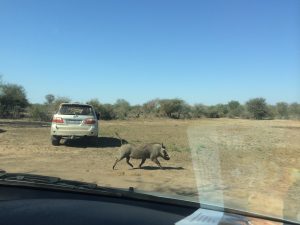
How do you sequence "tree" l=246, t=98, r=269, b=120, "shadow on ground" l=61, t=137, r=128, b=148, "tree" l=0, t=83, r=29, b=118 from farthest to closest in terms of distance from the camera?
"tree" l=246, t=98, r=269, b=120 → "tree" l=0, t=83, r=29, b=118 → "shadow on ground" l=61, t=137, r=128, b=148

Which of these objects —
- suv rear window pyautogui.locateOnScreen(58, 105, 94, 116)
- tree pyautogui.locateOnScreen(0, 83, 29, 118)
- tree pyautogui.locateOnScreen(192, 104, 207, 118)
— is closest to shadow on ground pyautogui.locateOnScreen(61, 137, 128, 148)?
suv rear window pyautogui.locateOnScreen(58, 105, 94, 116)

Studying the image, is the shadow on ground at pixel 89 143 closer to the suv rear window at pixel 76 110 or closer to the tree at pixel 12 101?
the suv rear window at pixel 76 110

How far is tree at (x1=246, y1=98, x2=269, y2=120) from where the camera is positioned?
238 ft

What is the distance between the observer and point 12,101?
180ft

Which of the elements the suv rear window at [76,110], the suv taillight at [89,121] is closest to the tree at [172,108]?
the suv rear window at [76,110]

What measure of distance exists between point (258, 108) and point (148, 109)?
1539cm

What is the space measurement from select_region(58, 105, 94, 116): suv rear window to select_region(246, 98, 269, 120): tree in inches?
2166

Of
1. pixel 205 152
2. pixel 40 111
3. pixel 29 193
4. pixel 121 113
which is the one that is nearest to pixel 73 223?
pixel 29 193

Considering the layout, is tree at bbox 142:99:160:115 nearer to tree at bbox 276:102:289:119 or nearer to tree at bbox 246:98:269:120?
tree at bbox 246:98:269:120

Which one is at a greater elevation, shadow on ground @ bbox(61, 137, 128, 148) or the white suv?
the white suv

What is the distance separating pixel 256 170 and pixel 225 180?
234cm

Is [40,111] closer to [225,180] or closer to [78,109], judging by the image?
[78,109]

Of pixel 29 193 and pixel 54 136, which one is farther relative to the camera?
pixel 54 136

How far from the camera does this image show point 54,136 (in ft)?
64.0
